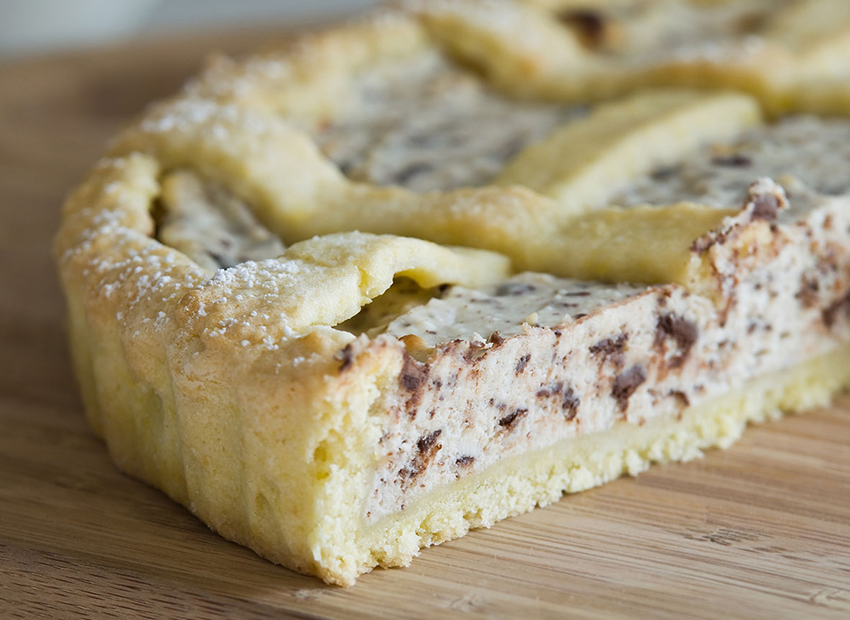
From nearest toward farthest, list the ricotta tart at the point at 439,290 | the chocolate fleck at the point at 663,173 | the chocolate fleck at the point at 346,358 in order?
the chocolate fleck at the point at 346,358, the ricotta tart at the point at 439,290, the chocolate fleck at the point at 663,173

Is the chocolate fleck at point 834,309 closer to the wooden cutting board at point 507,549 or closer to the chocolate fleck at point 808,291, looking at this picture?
the chocolate fleck at point 808,291

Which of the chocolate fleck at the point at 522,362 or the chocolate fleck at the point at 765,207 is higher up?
the chocolate fleck at the point at 765,207

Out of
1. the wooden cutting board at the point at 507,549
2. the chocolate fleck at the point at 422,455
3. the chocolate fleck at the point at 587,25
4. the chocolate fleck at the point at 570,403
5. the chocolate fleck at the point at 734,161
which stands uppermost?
the chocolate fleck at the point at 587,25

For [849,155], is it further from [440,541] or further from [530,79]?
[440,541]

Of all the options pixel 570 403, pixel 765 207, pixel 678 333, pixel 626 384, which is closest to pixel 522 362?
pixel 570 403

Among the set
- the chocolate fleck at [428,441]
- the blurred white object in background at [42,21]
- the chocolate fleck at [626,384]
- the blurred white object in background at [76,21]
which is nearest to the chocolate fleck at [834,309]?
the chocolate fleck at [626,384]

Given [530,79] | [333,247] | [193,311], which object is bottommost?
[193,311]

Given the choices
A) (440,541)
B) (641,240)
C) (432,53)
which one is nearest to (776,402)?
(641,240)
